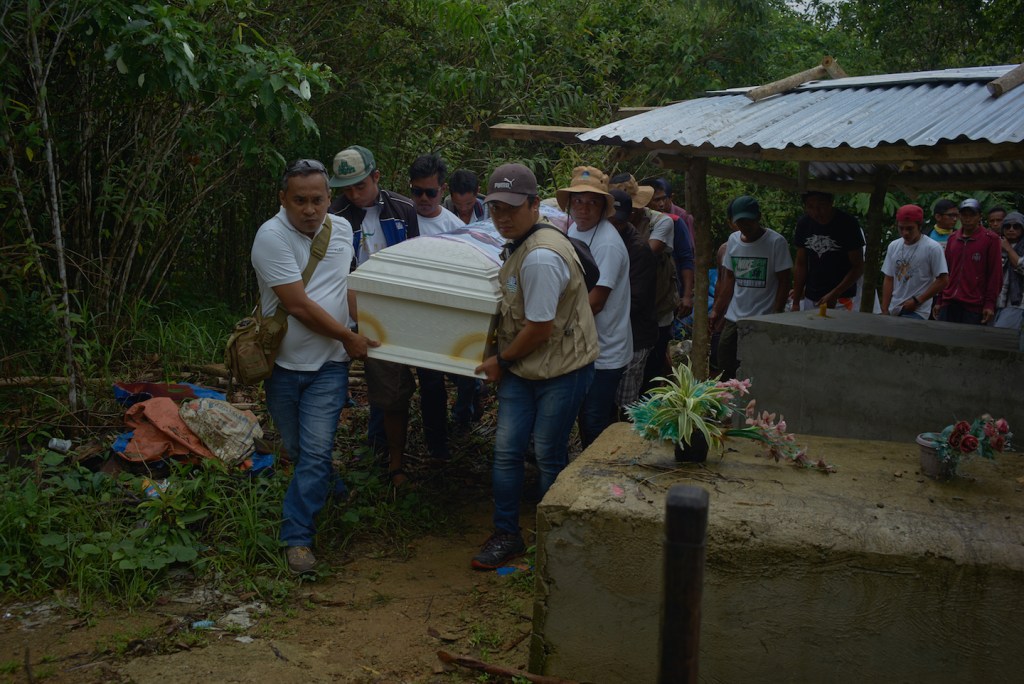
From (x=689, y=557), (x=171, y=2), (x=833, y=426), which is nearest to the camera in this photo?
(x=689, y=557)

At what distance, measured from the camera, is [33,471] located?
16.1ft

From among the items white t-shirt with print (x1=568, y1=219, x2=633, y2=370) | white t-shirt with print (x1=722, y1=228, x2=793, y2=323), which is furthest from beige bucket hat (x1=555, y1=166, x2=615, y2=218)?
white t-shirt with print (x1=722, y1=228, x2=793, y2=323)

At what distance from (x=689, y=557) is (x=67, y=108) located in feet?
19.6

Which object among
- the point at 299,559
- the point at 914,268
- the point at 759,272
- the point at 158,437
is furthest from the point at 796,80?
the point at 158,437

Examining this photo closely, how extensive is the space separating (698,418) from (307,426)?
1.94m

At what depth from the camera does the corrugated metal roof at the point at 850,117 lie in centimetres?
463

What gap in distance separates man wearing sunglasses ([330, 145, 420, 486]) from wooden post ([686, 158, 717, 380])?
1.90 metres

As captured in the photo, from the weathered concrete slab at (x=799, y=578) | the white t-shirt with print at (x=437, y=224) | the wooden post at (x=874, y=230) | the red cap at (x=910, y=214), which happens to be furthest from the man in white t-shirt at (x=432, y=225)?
the red cap at (x=910, y=214)

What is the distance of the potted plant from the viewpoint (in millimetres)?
3564

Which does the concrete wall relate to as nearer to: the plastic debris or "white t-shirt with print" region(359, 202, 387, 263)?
"white t-shirt with print" region(359, 202, 387, 263)

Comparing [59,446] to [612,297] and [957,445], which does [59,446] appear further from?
[957,445]

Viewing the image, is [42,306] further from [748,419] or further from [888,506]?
[888,506]

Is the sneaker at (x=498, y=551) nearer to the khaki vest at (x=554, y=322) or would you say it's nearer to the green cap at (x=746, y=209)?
the khaki vest at (x=554, y=322)

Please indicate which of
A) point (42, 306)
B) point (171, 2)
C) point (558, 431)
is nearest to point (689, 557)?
point (558, 431)
